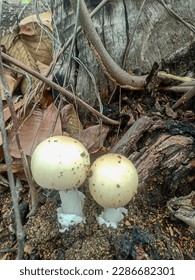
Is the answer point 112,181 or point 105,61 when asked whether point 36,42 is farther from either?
point 112,181

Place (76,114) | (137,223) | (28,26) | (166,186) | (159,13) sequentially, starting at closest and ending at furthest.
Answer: (137,223), (166,186), (76,114), (159,13), (28,26)

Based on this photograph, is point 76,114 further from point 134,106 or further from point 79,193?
point 79,193

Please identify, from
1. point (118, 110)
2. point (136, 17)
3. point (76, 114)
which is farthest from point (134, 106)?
point (136, 17)

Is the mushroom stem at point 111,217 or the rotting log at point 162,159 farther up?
the rotting log at point 162,159

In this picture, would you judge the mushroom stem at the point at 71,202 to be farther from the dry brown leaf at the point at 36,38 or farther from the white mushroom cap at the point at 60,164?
the dry brown leaf at the point at 36,38

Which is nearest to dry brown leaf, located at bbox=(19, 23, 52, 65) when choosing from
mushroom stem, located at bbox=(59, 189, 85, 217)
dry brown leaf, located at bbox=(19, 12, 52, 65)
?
dry brown leaf, located at bbox=(19, 12, 52, 65)

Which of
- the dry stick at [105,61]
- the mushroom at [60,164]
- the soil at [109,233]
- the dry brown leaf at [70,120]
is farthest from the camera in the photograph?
the dry brown leaf at [70,120]

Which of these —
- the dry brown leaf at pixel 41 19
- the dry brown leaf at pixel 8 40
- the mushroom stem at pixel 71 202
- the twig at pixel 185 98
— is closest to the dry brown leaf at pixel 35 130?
the mushroom stem at pixel 71 202
